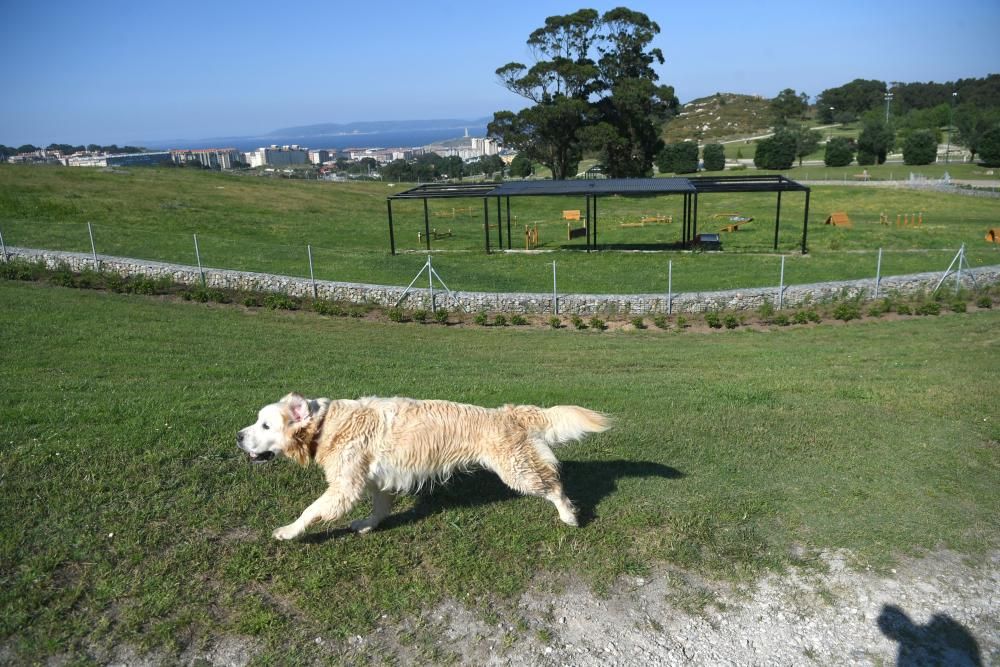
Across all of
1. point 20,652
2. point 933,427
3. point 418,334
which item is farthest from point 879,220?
point 20,652

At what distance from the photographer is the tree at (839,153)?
72062 mm

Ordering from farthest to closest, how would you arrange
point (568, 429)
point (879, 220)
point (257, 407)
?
point (879, 220)
point (257, 407)
point (568, 429)

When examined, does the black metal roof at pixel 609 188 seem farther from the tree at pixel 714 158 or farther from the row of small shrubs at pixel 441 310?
the tree at pixel 714 158

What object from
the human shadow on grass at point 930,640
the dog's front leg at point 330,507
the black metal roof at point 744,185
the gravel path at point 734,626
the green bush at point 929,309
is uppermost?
the black metal roof at point 744,185

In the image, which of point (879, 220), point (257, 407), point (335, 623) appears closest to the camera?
point (335, 623)

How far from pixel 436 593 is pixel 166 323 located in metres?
12.2

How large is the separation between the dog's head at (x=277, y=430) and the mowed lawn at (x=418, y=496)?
77 centimetres

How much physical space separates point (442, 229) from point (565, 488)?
107 feet

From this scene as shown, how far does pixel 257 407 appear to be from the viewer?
8.52m

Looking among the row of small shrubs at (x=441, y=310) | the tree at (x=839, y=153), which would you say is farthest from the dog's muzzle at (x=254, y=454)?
the tree at (x=839, y=153)

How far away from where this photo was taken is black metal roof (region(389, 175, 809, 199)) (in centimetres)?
2828

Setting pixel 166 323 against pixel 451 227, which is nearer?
pixel 166 323

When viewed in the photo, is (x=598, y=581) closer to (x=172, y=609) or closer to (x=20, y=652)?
(x=172, y=609)

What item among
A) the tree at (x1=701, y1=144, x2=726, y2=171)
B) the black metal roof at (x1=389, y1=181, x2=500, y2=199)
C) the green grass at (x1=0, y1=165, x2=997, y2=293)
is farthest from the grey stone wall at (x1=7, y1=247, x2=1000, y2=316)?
the tree at (x1=701, y1=144, x2=726, y2=171)
